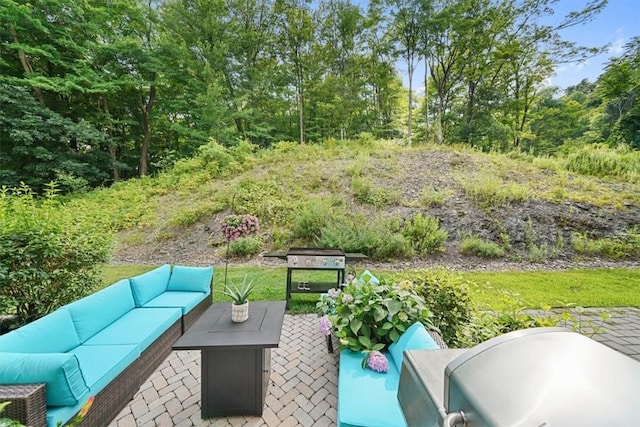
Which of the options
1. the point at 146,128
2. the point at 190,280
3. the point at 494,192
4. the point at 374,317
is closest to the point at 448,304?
the point at 374,317

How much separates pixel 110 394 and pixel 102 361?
0.24 m

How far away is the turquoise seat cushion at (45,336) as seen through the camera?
1749mm

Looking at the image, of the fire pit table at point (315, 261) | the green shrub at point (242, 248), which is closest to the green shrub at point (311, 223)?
the green shrub at point (242, 248)

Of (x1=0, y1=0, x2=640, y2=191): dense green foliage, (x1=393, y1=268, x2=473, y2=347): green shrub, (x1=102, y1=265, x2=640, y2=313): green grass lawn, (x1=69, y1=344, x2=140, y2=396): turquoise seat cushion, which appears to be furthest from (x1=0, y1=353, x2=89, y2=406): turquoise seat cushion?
(x1=0, y1=0, x2=640, y2=191): dense green foliage

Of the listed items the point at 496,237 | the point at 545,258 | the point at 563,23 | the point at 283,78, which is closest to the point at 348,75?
the point at 283,78

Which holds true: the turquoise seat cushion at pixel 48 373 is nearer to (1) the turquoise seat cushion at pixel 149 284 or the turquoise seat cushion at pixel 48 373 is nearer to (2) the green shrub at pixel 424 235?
(1) the turquoise seat cushion at pixel 149 284

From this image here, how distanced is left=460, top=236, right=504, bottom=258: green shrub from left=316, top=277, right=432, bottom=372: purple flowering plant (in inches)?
167

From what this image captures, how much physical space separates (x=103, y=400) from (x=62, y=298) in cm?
173

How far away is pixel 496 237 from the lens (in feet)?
20.0

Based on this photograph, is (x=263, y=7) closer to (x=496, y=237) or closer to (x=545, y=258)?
(x=496, y=237)

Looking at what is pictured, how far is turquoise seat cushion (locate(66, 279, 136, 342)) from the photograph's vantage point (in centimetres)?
222

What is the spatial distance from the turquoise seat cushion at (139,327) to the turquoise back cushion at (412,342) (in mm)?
2082

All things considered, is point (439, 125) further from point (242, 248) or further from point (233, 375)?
point (233, 375)

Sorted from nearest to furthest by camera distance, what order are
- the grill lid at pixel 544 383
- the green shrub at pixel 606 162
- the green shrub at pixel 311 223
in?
the grill lid at pixel 544 383 → the green shrub at pixel 311 223 → the green shrub at pixel 606 162
